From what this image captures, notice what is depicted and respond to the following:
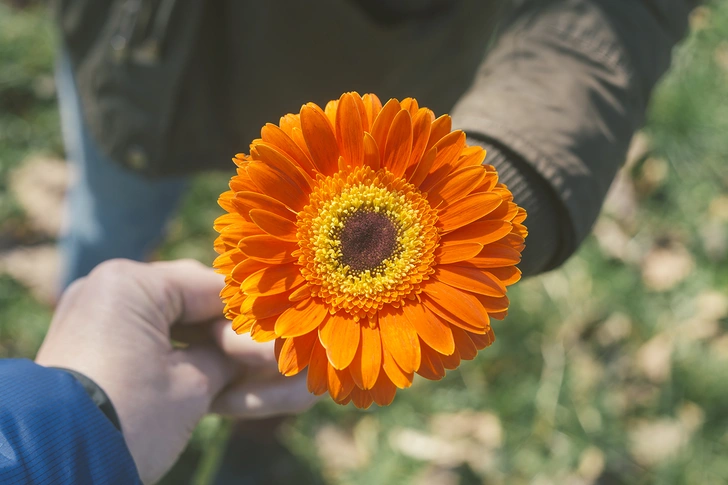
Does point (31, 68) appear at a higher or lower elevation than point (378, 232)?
higher

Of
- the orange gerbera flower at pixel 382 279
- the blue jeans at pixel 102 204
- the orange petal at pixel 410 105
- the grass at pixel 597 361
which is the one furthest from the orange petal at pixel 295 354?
the grass at pixel 597 361

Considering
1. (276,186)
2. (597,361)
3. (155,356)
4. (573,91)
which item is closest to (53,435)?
(155,356)

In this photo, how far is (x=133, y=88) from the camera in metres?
1.31

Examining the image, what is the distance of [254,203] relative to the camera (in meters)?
0.73

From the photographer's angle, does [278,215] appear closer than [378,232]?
Yes

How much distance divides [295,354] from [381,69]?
82 cm

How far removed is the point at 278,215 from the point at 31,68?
2.41 m

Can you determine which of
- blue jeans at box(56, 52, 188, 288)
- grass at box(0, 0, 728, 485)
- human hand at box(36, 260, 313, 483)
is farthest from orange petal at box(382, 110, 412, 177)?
grass at box(0, 0, 728, 485)

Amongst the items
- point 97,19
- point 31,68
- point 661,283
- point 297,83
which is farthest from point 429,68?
point 31,68

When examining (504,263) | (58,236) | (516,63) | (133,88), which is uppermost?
(133,88)

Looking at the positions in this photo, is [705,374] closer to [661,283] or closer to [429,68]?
[661,283]

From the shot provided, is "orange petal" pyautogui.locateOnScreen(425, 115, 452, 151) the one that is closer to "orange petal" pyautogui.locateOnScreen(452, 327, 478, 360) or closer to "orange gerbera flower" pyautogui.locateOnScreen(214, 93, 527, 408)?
"orange gerbera flower" pyautogui.locateOnScreen(214, 93, 527, 408)

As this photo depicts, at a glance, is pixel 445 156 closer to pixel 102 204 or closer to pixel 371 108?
pixel 371 108

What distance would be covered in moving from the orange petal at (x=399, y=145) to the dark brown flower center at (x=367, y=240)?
96 mm
